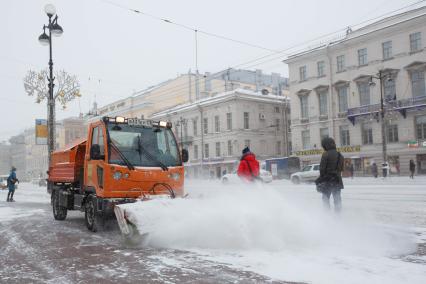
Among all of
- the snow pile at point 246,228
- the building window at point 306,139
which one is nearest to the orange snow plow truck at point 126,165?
the snow pile at point 246,228

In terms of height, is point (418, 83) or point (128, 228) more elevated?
point (418, 83)

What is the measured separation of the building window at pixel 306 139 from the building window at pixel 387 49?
40.5 ft

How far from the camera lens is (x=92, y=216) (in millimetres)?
10109

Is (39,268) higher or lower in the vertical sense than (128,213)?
lower

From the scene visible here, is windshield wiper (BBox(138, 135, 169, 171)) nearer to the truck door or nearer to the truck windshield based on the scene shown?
the truck windshield

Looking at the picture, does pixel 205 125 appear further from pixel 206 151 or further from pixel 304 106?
pixel 304 106

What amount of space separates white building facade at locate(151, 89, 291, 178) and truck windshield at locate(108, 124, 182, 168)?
45021 millimetres

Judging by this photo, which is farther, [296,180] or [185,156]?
[296,180]

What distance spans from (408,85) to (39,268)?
40894 millimetres

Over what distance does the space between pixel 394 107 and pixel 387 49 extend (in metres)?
5.97

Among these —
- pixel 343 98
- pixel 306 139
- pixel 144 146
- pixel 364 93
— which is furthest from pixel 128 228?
pixel 306 139

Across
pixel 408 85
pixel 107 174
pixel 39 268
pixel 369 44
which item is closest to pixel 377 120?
pixel 408 85

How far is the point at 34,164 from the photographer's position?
105 m

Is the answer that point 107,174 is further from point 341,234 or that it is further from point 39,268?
point 341,234
